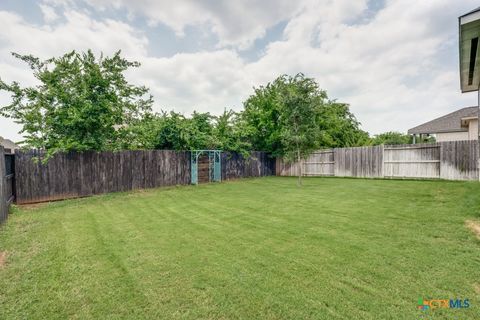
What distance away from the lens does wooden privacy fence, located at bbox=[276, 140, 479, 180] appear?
961cm

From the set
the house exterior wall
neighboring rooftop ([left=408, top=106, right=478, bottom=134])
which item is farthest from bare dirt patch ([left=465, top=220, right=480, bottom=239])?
the house exterior wall

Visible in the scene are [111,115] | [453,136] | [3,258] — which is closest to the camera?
[3,258]

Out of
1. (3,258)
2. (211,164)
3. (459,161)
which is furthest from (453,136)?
(3,258)

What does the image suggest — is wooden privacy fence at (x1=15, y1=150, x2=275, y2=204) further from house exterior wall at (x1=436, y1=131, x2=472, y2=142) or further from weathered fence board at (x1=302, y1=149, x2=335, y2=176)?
house exterior wall at (x1=436, y1=131, x2=472, y2=142)

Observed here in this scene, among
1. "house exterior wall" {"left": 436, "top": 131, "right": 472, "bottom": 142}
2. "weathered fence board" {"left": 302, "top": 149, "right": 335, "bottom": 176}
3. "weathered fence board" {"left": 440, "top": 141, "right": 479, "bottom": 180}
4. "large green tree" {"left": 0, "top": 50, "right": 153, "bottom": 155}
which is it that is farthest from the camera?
"house exterior wall" {"left": 436, "top": 131, "right": 472, "bottom": 142}

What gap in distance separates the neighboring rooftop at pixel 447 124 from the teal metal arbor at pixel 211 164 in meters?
15.4

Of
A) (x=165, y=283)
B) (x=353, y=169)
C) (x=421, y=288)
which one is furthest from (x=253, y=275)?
(x=353, y=169)

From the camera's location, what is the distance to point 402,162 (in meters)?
11.4

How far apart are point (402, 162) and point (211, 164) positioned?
985 cm

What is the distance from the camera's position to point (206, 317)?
73.8 inches

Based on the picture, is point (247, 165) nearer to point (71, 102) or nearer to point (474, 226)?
point (71, 102)

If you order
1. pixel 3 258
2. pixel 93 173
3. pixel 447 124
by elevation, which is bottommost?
pixel 3 258

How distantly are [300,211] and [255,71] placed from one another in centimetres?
1035

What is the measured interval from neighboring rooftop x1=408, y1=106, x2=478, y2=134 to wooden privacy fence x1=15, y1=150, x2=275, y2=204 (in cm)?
1749
